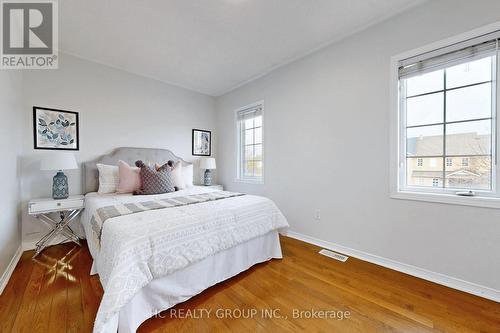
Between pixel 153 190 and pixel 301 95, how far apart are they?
2.37 metres

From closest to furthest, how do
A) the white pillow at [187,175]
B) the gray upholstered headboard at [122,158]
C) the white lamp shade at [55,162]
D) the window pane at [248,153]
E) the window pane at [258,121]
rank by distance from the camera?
the white lamp shade at [55,162] < the gray upholstered headboard at [122,158] < the white pillow at [187,175] < the window pane at [258,121] < the window pane at [248,153]

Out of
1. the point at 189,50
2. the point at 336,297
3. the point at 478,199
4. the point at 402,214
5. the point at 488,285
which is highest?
the point at 189,50

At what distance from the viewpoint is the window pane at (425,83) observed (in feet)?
6.32

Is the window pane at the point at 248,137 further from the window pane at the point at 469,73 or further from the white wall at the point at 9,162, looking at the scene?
the white wall at the point at 9,162

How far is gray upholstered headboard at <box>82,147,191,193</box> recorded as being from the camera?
110 inches

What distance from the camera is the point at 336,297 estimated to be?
1.66 m

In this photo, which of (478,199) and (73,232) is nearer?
(478,199)

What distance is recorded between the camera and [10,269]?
6.34ft

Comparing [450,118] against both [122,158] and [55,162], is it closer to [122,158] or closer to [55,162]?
[122,158]

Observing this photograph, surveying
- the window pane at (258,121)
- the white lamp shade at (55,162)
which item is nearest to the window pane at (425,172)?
the window pane at (258,121)

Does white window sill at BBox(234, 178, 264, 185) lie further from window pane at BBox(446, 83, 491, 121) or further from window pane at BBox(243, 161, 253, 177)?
window pane at BBox(446, 83, 491, 121)

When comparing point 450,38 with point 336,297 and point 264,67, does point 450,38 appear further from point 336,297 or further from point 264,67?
point 336,297

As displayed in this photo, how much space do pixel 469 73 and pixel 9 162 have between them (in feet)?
14.1

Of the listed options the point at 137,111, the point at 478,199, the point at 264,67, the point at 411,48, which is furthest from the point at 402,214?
the point at 137,111
